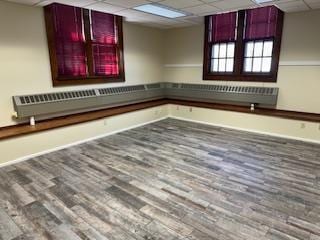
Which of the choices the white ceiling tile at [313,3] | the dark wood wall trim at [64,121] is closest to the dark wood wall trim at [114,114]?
the dark wood wall trim at [64,121]

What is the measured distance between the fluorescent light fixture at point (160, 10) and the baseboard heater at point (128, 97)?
1923mm

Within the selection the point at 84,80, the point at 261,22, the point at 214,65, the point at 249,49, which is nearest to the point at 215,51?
the point at 214,65

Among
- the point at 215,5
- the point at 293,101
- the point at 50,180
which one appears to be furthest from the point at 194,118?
the point at 50,180

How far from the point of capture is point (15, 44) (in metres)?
3.75

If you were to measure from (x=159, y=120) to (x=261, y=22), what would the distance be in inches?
131

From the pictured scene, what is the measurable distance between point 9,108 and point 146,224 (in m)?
3.18

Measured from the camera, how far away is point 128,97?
18.6 ft

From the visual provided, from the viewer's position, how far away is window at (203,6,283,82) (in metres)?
4.86

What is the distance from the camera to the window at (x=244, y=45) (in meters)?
4.86

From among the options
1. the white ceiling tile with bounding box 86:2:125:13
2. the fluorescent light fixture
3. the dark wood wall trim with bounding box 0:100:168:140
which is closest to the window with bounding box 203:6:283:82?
the fluorescent light fixture

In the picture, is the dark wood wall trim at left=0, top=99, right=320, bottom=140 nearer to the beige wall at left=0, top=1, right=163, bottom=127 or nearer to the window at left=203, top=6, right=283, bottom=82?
the beige wall at left=0, top=1, right=163, bottom=127

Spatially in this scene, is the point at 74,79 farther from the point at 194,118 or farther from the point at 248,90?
the point at 248,90

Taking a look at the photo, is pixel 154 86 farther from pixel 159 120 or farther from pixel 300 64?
pixel 300 64

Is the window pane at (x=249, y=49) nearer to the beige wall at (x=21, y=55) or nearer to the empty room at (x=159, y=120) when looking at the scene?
the empty room at (x=159, y=120)
